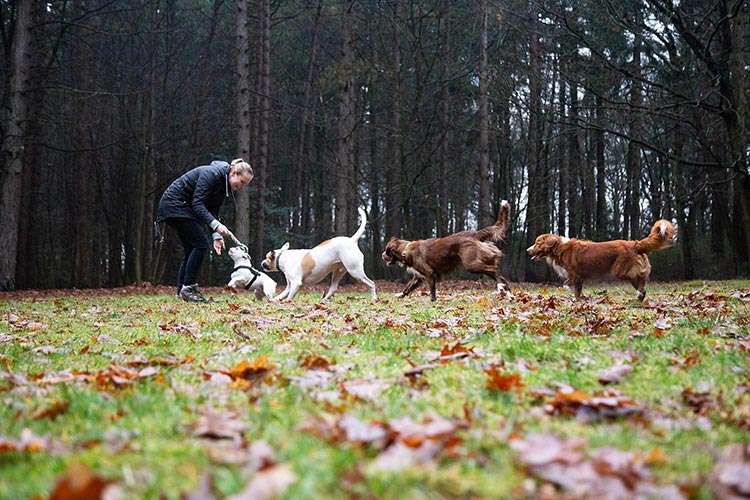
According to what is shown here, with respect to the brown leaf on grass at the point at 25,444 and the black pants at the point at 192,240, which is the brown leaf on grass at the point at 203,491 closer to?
the brown leaf on grass at the point at 25,444

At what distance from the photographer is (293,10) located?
26.1 meters

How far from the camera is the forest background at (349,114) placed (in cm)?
1555

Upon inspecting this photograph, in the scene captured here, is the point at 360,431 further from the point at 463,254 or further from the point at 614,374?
the point at 463,254

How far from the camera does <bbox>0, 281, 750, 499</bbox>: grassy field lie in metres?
1.54

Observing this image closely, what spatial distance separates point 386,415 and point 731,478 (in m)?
1.16

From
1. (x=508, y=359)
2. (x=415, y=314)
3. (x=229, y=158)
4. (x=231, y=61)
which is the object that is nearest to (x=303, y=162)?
(x=229, y=158)

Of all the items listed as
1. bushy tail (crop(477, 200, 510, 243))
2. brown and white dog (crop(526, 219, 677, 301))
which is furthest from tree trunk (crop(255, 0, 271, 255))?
brown and white dog (crop(526, 219, 677, 301))

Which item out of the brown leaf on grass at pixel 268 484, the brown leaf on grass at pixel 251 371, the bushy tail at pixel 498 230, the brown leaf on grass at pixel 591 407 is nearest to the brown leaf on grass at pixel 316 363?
the brown leaf on grass at pixel 251 371

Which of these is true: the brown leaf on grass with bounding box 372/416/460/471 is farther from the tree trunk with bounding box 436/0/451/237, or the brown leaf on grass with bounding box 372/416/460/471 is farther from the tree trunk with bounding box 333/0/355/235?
the tree trunk with bounding box 436/0/451/237

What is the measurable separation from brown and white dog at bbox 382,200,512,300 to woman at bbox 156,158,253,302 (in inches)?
131

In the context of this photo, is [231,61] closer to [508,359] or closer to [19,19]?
[19,19]

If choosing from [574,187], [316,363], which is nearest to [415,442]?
[316,363]

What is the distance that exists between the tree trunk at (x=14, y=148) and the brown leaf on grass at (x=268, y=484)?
1574 centimetres

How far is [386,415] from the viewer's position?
2.26 meters
